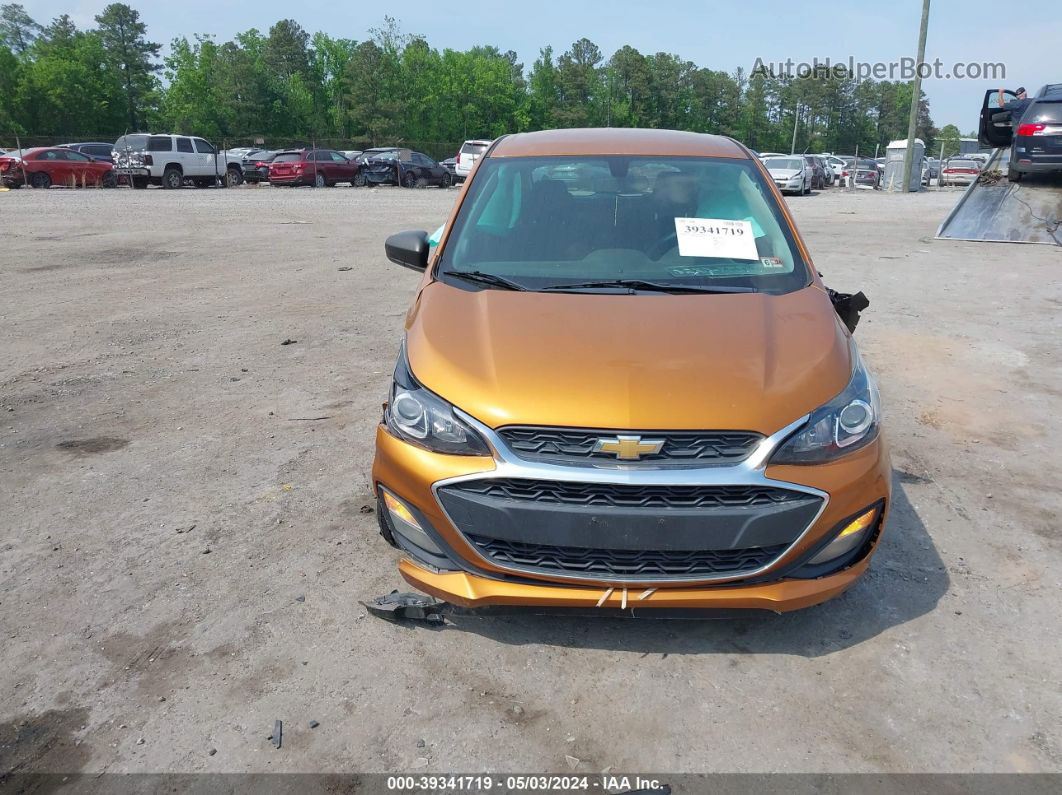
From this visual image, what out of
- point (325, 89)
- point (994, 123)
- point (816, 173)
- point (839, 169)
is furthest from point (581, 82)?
point (994, 123)

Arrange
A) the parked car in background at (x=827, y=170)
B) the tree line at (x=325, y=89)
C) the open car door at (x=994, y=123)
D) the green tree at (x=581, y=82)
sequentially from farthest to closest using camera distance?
the green tree at (x=581, y=82) < the tree line at (x=325, y=89) < the parked car in background at (x=827, y=170) < the open car door at (x=994, y=123)

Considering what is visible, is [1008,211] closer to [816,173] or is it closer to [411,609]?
[411,609]

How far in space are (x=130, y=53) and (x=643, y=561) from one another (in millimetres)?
95522

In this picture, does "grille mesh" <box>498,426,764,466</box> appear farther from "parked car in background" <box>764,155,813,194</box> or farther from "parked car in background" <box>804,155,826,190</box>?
"parked car in background" <box>804,155,826,190</box>

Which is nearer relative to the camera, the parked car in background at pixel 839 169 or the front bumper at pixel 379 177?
the front bumper at pixel 379 177

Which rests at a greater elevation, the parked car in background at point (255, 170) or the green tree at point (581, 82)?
the green tree at point (581, 82)

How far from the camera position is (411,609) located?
3.07 metres

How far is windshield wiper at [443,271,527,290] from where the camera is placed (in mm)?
3508

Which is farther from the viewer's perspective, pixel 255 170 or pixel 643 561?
pixel 255 170

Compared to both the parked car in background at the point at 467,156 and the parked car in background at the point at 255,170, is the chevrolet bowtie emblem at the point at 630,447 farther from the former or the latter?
the parked car in background at the point at 255,170

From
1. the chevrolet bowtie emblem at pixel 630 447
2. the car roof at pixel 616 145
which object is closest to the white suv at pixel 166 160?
the car roof at pixel 616 145

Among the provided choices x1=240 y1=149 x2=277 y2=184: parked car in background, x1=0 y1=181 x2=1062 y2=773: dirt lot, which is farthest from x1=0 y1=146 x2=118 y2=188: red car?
x1=0 y1=181 x2=1062 y2=773: dirt lot

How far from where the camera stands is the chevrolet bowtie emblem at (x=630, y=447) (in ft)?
8.55

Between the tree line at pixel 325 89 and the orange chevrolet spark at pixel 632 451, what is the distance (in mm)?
56161
